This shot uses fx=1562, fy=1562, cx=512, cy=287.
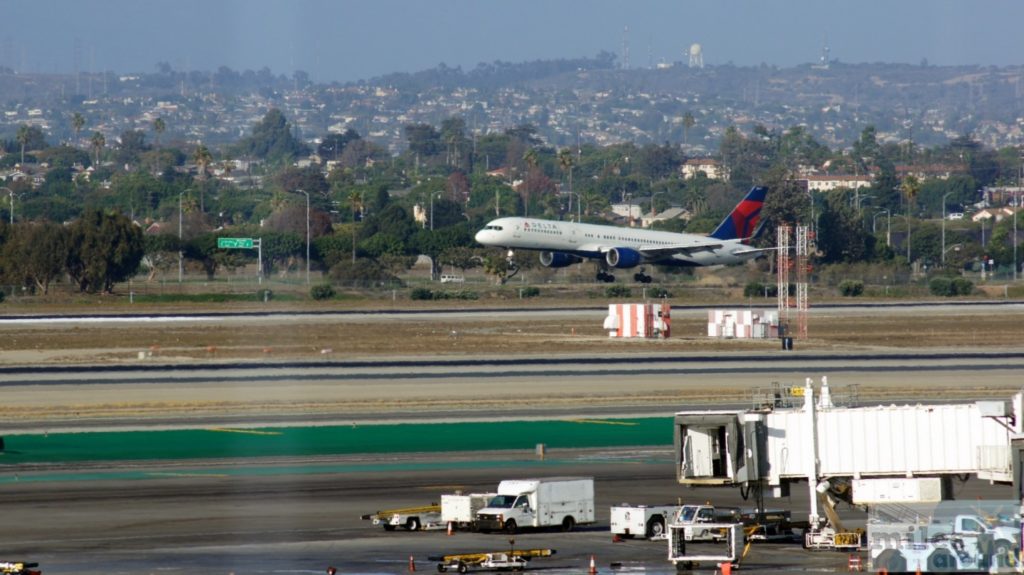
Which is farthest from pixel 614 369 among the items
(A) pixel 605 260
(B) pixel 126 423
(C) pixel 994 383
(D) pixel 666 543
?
(A) pixel 605 260

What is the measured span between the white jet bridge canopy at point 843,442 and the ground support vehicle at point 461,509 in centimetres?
533

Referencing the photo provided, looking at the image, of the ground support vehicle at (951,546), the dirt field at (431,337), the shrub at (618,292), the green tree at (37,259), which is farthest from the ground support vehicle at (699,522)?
the green tree at (37,259)

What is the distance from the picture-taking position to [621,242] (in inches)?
5364

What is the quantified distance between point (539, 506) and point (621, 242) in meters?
98.6

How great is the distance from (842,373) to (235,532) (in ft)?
144

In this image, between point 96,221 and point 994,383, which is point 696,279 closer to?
point 96,221

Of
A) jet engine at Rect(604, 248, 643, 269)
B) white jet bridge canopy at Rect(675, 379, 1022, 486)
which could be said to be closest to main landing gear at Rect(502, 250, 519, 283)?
jet engine at Rect(604, 248, 643, 269)

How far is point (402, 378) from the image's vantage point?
7525 centimetres

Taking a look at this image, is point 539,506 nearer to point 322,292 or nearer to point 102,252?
point 322,292

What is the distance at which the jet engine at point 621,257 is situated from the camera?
132 meters

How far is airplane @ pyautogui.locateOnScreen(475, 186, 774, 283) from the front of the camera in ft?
416

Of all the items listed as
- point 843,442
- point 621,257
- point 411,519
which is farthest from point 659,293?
point 843,442

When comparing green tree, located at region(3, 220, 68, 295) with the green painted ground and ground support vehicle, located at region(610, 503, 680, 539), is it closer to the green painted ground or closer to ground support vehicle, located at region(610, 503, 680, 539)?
the green painted ground

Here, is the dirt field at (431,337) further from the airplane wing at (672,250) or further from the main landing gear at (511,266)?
the main landing gear at (511,266)
